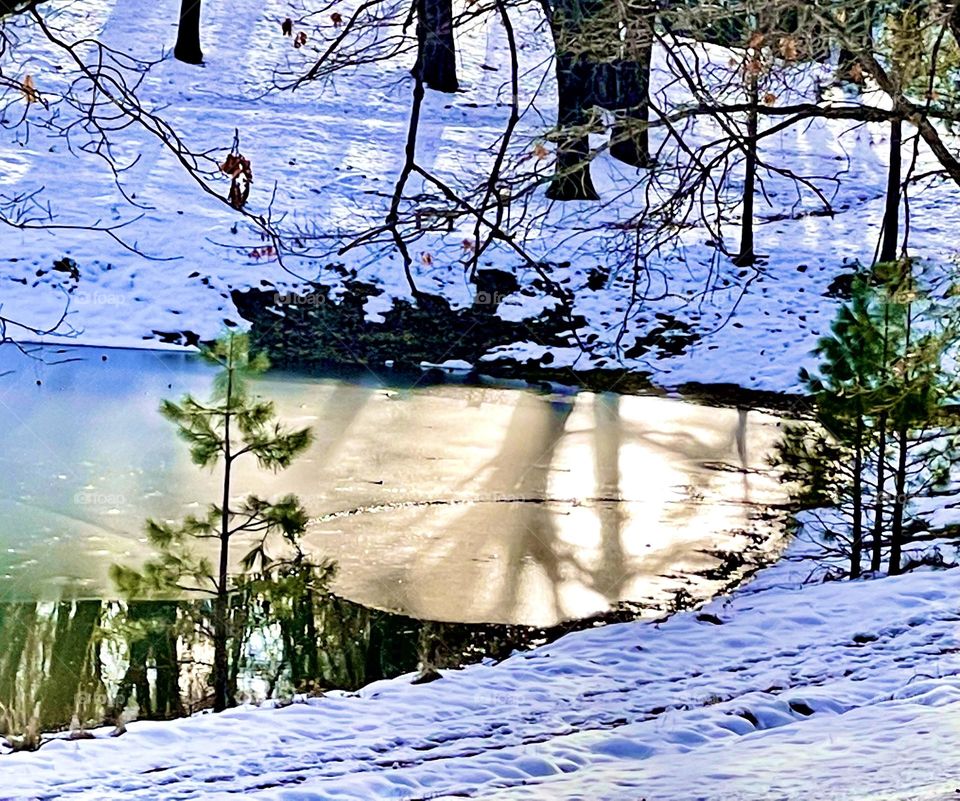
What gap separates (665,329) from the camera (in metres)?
17.0

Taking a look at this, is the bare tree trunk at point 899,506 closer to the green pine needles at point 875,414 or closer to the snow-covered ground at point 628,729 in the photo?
the green pine needles at point 875,414

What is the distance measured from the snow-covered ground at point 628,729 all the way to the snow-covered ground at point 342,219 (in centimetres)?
581

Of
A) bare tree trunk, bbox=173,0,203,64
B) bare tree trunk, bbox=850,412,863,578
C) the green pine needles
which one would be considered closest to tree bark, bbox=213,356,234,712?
the green pine needles

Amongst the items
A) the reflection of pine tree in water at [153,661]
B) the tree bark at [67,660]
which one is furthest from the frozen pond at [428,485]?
the reflection of pine tree in water at [153,661]

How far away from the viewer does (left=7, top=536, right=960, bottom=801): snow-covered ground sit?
17.3 feet

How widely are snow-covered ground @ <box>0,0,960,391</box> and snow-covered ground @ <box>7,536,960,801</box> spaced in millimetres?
5813

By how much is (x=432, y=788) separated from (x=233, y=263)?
1260 cm

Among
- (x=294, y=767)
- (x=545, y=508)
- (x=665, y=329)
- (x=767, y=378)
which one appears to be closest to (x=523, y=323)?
(x=665, y=329)

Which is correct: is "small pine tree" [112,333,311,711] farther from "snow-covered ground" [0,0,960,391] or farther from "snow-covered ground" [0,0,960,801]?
"snow-covered ground" [0,0,960,391]

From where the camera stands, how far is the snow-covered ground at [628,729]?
17.3 ft

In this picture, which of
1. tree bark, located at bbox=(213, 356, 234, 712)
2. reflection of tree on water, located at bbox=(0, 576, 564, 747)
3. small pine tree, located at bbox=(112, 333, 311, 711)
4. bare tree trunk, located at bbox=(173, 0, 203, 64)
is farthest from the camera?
bare tree trunk, located at bbox=(173, 0, 203, 64)

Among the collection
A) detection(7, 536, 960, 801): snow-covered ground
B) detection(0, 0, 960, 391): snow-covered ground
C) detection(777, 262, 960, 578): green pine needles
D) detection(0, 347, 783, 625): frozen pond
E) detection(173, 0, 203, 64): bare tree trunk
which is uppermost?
detection(173, 0, 203, 64): bare tree trunk

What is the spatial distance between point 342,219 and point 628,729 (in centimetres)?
1267

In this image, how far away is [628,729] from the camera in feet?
20.5
